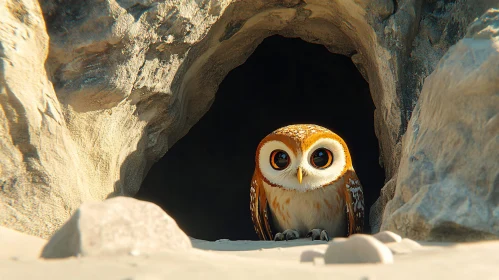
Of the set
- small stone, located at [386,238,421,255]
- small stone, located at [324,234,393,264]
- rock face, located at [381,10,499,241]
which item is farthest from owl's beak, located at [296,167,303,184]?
small stone, located at [324,234,393,264]

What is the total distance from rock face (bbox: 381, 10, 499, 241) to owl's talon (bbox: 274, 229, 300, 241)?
100 centimetres

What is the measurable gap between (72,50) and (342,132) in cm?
350

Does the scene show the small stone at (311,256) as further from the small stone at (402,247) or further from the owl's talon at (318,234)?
the owl's talon at (318,234)

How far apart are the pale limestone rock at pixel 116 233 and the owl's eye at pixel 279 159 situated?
7.28ft

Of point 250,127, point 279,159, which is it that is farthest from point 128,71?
point 250,127

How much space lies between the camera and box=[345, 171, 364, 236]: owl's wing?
4094 mm

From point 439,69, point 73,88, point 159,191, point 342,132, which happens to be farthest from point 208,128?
point 439,69

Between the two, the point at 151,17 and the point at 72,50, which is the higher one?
the point at 151,17

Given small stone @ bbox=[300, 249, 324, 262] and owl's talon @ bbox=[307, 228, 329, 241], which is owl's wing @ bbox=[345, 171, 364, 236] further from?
small stone @ bbox=[300, 249, 324, 262]

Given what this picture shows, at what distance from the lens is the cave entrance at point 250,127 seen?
6.25 m

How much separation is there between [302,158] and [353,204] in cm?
47

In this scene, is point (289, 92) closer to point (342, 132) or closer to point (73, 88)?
point (342, 132)

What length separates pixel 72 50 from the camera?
357 centimetres

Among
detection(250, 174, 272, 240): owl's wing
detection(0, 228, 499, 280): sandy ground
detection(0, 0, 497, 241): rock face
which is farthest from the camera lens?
detection(250, 174, 272, 240): owl's wing
